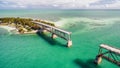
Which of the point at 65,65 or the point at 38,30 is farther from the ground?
the point at 38,30

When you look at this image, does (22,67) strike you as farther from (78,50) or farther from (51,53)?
(78,50)

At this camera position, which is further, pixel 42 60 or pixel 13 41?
pixel 13 41

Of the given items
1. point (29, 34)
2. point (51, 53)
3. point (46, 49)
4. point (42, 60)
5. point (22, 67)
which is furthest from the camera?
point (29, 34)

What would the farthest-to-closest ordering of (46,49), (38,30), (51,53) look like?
(38,30) < (46,49) < (51,53)

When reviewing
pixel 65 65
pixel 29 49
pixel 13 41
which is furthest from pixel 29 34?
pixel 65 65

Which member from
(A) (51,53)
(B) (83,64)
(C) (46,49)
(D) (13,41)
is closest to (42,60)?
(A) (51,53)

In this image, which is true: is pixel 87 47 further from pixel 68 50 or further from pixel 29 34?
pixel 29 34

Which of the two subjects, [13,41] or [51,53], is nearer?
[51,53]

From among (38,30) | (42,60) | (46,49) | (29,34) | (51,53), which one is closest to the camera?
(42,60)

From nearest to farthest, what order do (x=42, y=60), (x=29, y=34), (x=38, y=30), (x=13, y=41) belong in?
(x=42, y=60) → (x=13, y=41) → (x=29, y=34) → (x=38, y=30)
